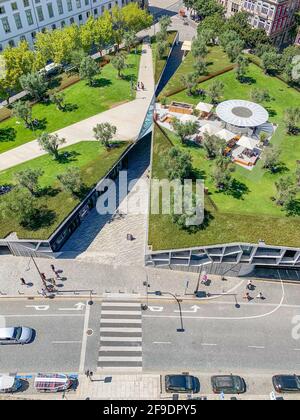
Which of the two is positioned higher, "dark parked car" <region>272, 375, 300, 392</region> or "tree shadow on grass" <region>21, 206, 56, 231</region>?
"tree shadow on grass" <region>21, 206, 56, 231</region>

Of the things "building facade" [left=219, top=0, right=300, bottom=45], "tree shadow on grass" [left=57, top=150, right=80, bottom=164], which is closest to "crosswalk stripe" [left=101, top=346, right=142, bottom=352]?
"tree shadow on grass" [left=57, top=150, right=80, bottom=164]

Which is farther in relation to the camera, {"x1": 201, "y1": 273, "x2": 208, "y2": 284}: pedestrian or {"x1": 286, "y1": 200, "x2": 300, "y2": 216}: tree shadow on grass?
{"x1": 286, "y1": 200, "x2": 300, "y2": 216}: tree shadow on grass

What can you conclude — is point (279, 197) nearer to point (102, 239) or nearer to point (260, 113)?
point (260, 113)

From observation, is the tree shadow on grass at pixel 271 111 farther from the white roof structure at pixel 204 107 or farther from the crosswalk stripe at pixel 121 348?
the crosswalk stripe at pixel 121 348

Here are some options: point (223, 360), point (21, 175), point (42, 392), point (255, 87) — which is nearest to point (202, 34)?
point (255, 87)

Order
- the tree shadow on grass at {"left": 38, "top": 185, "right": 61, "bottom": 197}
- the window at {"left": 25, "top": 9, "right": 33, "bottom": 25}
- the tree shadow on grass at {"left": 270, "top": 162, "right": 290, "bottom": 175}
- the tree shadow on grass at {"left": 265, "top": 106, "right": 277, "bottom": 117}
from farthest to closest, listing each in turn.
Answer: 1. the window at {"left": 25, "top": 9, "right": 33, "bottom": 25}
2. the tree shadow on grass at {"left": 265, "top": 106, "right": 277, "bottom": 117}
3. the tree shadow on grass at {"left": 270, "top": 162, "right": 290, "bottom": 175}
4. the tree shadow on grass at {"left": 38, "top": 185, "right": 61, "bottom": 197}

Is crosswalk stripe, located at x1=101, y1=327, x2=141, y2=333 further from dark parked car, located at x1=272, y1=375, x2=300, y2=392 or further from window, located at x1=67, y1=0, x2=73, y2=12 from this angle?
window, located at x1=67, y1=0, x2=73, y2=12

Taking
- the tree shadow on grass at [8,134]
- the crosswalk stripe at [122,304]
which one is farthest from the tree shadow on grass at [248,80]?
the crosswalk stripe at [122,304]
